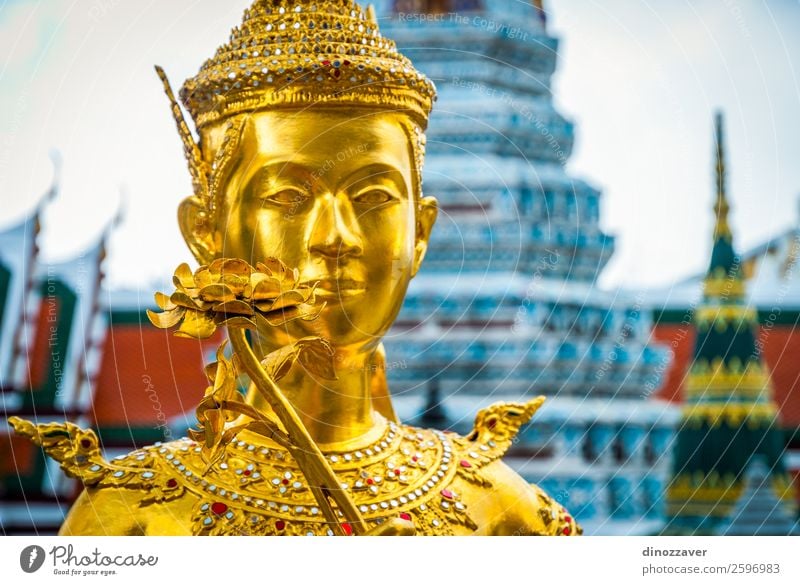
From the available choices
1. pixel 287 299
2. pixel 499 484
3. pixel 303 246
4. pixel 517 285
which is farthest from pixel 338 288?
pixel 517 285

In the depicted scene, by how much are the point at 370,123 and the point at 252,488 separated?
694mm

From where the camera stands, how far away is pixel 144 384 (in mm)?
6488

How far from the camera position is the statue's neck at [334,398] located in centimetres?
237

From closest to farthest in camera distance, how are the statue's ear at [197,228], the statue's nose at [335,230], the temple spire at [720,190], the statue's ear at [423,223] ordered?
1. the statue's nose at [335,230]
2. the statue's ear at [197,228]
3. the statue's ear at [423,223]
4. the temple spire at [720,190]

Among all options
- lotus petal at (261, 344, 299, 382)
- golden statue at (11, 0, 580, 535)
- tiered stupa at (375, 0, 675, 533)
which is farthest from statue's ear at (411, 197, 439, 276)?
tiered stupa at (375, 0, 675, 533)

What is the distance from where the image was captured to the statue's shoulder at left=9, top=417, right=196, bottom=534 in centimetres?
226

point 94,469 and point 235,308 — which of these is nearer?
point 235,308

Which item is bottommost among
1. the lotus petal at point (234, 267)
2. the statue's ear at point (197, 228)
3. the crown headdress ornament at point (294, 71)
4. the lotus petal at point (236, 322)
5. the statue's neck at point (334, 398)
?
the statue's neck at point (334, 398)

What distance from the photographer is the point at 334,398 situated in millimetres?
2402

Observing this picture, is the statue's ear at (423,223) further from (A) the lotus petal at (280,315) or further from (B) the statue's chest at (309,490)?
(A) the lotus petal at (280,315)

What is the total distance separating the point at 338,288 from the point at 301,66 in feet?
1.31

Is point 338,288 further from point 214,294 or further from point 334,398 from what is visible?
point 214,294

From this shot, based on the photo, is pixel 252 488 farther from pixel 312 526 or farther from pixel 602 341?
pixel 602 341

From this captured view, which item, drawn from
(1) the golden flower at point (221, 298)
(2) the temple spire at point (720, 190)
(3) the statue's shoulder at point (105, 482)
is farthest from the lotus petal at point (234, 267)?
(2) the temple spire at point (720, 190)
